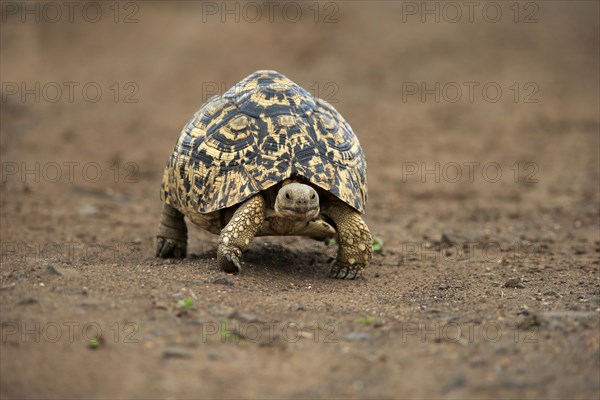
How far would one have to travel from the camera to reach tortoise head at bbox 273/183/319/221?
6.36 metres

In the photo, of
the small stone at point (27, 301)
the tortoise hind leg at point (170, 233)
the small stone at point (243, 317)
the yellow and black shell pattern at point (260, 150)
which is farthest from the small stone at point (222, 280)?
the tortoise hind leg at point (170, 233)

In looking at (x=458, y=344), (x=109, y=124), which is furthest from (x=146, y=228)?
(x=109, y=124)

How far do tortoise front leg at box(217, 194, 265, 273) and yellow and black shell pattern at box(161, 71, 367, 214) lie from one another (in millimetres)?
106

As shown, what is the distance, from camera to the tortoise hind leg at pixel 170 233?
26.2 feet

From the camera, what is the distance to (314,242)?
921cm

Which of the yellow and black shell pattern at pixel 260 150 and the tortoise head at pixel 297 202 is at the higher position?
the yellow and black shell pattern at pixel 260 150

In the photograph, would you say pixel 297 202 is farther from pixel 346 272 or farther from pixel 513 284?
pixel 513 284

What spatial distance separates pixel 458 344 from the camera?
199 inches

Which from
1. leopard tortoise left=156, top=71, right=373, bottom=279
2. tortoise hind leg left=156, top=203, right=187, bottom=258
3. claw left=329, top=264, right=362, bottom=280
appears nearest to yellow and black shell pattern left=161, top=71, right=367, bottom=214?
leopard tortoise left=156, top=71, right=373, bottom=279

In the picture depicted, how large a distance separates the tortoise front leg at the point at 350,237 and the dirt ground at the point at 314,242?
0.93ft

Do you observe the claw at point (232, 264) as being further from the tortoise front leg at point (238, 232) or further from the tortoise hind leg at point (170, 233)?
the tortoise hind leg at point (170, 233)

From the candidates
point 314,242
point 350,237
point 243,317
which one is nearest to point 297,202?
point 350,237

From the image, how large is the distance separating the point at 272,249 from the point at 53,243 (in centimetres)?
256

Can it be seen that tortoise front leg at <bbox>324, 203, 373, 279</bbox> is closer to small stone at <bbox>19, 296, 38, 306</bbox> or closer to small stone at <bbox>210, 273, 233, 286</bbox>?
small stone at <bbox>210, 273, 233, 286</bbox>
